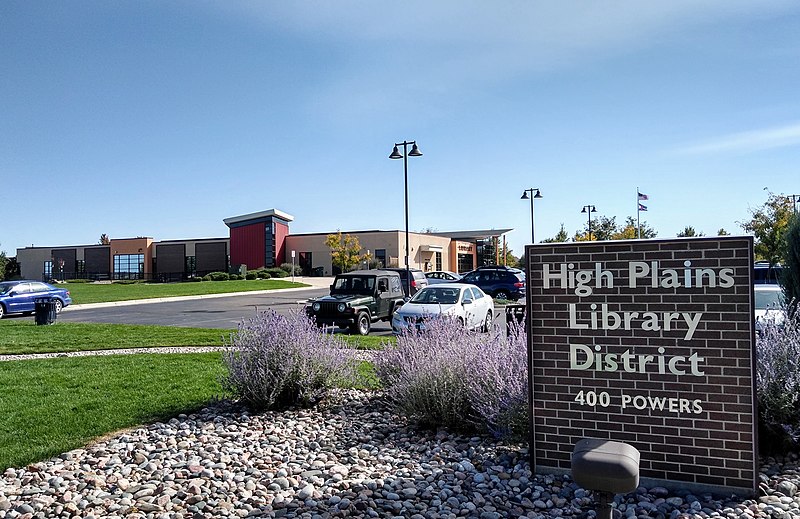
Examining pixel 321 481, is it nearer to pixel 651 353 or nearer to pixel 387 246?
pixel 651 353

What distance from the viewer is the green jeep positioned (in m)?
15.7

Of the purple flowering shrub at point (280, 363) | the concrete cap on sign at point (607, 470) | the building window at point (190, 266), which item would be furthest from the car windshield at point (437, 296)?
the building window at point (190, 266)

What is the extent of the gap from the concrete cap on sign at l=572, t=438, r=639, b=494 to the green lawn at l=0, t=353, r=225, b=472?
471cm

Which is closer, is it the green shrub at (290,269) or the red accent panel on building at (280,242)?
the green shrub at (290,269)

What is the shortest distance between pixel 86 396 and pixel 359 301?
29.5ft

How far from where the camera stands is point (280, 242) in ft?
221

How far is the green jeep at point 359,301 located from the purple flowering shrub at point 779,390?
37.8ft

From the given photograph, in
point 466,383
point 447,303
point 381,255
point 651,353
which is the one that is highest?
point 381,255

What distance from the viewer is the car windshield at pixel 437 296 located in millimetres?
15336

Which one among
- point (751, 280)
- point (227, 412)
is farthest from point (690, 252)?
point (227, 412)

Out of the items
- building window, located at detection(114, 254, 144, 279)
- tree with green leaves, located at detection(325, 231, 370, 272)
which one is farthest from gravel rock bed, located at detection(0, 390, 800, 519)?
building window, located at detection(114, 254, 144, 279)

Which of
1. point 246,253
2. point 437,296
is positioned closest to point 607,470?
point 437,296

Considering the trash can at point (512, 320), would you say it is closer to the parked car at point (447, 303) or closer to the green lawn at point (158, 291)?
the parked car at point (447, 303)

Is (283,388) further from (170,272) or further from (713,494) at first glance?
(170,272)
